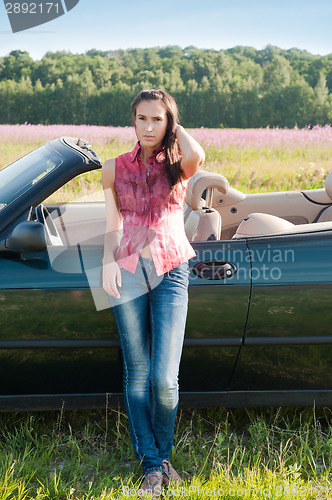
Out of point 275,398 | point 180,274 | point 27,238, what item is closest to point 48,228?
point 27,238

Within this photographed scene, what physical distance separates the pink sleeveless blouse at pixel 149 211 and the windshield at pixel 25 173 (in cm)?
48

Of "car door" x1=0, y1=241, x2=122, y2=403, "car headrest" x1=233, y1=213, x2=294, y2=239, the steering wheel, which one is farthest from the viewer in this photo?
"car headrest" x1=233, y1=213, x2=294, y2=239

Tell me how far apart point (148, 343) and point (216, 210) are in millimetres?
1325

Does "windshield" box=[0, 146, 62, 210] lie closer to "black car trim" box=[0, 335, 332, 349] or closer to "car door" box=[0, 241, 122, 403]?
"car door" box=[0, 241, 122, 403]

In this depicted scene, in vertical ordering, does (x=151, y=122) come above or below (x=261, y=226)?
above

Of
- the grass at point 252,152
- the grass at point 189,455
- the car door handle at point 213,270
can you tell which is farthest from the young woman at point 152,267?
the grass at point 252,152

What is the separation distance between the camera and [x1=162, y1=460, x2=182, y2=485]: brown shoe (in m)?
1.99

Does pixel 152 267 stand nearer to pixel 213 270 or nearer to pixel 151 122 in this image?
pixel 213 270

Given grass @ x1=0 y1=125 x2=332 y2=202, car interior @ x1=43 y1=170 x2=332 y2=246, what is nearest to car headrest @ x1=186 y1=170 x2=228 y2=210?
car interior @ x1=43 y1=170 x2=332 y2=246

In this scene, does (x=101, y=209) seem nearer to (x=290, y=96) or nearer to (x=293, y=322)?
(x=293, y=322)

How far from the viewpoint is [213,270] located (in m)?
2.10

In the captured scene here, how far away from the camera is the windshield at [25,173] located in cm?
221

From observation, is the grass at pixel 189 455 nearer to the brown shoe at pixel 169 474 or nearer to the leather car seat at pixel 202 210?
the brown shoe at pixel 169 474

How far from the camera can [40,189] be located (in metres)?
2.18
